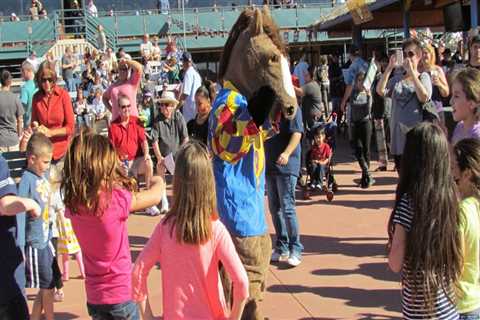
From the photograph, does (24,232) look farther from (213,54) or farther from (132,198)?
(213,54)

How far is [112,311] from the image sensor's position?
370 centimetres

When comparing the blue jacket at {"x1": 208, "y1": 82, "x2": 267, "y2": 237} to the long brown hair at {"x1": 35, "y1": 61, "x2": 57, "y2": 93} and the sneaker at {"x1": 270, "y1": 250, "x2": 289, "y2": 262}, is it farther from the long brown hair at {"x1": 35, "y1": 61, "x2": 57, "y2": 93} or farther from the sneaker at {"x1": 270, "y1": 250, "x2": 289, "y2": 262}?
the long brown hair at {"x1": 35, "y1": 61, "x2": 57, "y2": 93}

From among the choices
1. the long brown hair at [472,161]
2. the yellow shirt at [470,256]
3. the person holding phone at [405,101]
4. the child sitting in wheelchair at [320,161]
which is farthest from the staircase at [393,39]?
the yellow shirt at [470,256]

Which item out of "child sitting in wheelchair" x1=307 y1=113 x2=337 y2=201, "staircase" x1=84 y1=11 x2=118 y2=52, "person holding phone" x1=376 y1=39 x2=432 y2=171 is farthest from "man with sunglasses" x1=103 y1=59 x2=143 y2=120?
"staircase" x1=84 y1=11 x2=118 y2=52

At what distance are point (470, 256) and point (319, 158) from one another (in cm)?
668

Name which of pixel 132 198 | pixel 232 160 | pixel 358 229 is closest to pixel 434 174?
pixel 232 160

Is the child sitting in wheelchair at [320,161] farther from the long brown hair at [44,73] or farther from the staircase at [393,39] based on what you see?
the staircase at [393,39]

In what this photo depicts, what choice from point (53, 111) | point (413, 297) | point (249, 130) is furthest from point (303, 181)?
point (413, 297)

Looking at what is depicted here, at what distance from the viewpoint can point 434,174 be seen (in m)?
3.10

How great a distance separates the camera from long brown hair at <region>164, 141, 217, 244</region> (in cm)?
316

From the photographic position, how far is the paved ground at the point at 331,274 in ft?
17.8

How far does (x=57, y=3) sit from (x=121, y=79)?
81.7 ft

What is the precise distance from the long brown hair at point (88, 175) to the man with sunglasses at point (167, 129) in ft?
18.2

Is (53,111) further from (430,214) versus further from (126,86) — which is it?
(430,214)
